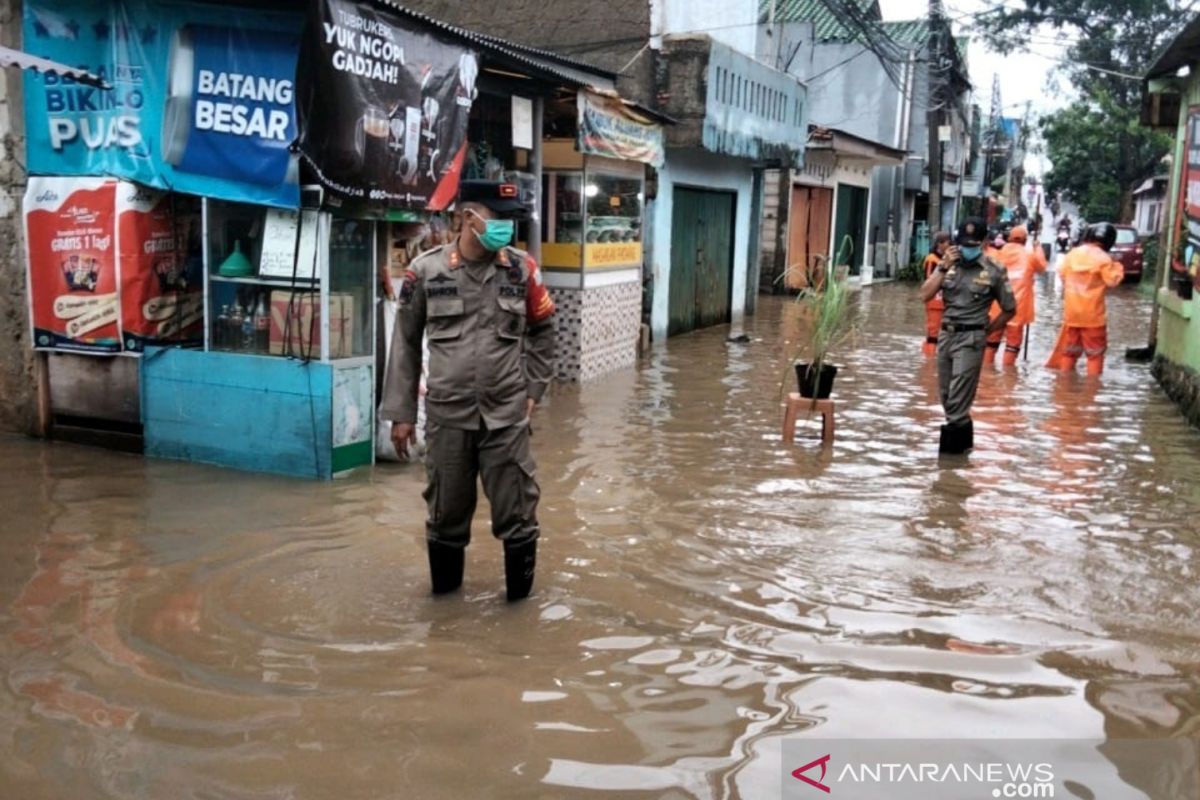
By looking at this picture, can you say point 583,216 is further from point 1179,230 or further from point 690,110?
point 1179,230

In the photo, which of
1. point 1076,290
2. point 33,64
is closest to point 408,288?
point 33,64

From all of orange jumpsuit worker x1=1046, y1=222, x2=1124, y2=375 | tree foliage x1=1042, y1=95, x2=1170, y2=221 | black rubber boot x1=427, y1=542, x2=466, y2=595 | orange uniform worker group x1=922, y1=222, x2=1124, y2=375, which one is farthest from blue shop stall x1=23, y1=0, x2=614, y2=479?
tree foliage x1=1042, y1=95, x2=1170, y2=221

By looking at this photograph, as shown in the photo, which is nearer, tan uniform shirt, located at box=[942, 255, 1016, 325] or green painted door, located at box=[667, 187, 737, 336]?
tan uniform shirt, located at box=[942, 255, 1016, 325]

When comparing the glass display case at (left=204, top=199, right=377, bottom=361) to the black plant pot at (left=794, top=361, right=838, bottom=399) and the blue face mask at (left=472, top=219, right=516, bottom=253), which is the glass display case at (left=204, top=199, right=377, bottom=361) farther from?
the black plant pot at (left=794, top=361, right=838, bottom=399)

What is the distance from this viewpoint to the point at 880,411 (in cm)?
1035

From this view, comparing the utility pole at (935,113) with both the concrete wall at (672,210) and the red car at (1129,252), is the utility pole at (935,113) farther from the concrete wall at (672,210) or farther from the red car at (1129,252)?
the concrete wall at (672,210)

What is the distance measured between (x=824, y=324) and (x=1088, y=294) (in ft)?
19.2

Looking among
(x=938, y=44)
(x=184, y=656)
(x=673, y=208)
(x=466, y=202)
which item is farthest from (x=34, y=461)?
(x=938, y=44)

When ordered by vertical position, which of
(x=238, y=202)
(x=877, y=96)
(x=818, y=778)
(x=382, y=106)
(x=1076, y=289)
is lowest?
(x=818, y=778)

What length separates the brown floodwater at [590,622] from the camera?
356 centimetres

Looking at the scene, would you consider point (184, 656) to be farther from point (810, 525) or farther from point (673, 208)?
point (673, 208)

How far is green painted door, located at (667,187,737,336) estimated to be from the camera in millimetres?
15914

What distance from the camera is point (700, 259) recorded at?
1681 cm

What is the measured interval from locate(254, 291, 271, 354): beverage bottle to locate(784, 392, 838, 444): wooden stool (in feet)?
13.1
